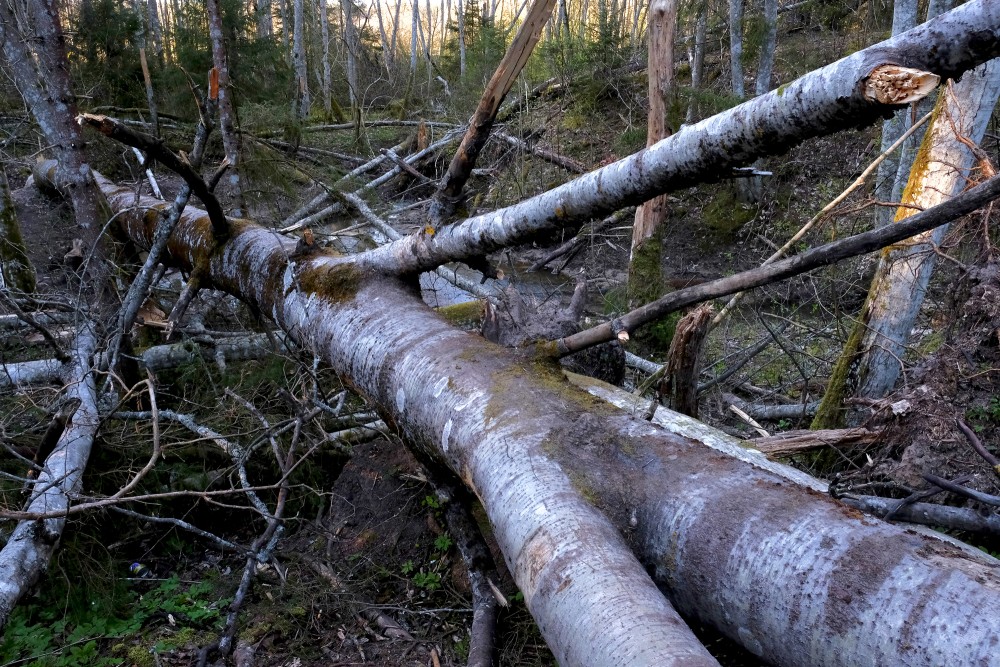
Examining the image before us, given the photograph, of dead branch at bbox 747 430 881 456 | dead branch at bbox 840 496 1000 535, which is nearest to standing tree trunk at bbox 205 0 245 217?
dead branch at bbox 747 430 881 456

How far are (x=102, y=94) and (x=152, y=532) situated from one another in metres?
8.78

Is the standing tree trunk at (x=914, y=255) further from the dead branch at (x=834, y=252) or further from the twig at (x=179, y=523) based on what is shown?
the twig at (x=179, y=523)

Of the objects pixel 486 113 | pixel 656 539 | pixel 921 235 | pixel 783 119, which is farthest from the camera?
pixel 921 235

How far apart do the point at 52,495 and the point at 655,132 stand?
5668mm

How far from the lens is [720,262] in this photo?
365 inches

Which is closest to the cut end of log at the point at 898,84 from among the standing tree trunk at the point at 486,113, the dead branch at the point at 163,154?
the standing tree trunk at the point at 486,113

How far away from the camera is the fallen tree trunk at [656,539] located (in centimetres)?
133

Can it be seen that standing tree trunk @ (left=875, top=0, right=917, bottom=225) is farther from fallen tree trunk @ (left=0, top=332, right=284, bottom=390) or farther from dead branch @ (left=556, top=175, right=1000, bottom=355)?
fallen tree trunk @ (left=0, top=332, right=284, bottom=390)

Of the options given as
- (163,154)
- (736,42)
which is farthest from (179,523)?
(736,42)

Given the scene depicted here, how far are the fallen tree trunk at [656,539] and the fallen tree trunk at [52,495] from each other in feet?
5.14

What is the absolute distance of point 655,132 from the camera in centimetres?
629

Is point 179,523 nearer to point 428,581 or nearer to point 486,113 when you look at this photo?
point 428,581

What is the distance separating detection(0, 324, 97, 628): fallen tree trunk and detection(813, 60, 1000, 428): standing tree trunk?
406cm

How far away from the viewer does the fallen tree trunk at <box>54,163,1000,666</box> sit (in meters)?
1.33
